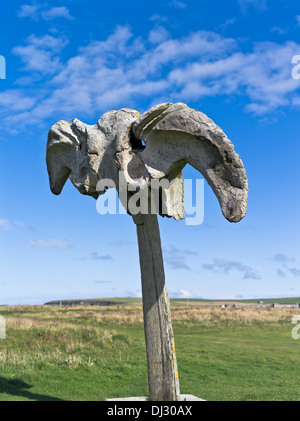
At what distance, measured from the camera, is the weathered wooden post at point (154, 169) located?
516 cm

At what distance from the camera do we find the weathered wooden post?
5.16 metres

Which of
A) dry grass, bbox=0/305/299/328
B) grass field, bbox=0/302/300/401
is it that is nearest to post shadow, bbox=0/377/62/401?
grass field, bbox=0/302/300/401

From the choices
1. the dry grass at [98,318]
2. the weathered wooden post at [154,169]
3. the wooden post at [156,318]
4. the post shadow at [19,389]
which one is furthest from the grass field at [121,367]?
the weathered wooden post at [154,169]

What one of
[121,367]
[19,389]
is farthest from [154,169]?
[121,367]

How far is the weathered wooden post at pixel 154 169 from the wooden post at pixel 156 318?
0.05 feet

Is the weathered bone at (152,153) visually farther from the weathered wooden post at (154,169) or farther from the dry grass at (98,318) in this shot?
the dry grass at (98,318)

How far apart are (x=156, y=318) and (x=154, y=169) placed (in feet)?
7.76

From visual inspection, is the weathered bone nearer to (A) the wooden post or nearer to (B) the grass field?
(A) the wooden post

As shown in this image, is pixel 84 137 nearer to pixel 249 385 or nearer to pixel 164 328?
pixel 164 328

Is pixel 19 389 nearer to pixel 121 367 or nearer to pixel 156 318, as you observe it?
pixel 121 367

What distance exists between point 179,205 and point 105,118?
6.52 feet

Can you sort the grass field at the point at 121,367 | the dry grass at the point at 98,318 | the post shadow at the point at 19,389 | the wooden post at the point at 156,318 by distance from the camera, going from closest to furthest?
the wooden post at the point at 156,318, the post shadow at the point at 19,389, the grass field at the point at 121,367, the dry grass at the point at 98,318

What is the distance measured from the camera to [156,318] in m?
6.44
